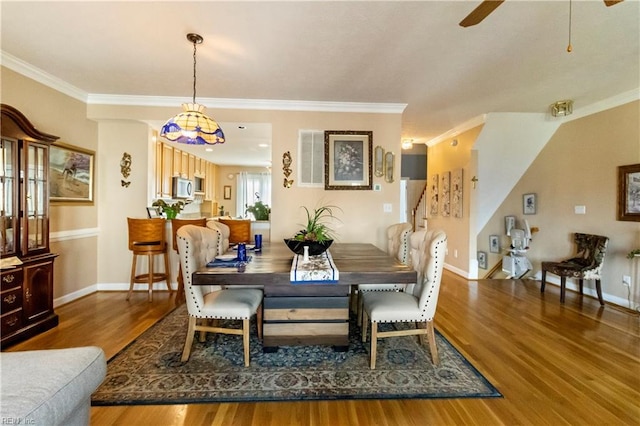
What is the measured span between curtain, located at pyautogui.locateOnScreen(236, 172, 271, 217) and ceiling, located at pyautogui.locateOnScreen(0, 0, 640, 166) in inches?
198

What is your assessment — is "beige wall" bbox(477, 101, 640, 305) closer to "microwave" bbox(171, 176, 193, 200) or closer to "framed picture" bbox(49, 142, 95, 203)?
"microwave" bbox(171, 176, 193, 200)

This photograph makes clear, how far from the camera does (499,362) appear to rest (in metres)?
2.27

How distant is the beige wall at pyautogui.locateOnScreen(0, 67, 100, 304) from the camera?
2.94 m

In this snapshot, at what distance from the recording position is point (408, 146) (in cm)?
577

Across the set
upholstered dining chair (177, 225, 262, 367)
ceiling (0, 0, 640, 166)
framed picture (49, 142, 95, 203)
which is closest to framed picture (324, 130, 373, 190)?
ceiling (0, 0, 640, 166)

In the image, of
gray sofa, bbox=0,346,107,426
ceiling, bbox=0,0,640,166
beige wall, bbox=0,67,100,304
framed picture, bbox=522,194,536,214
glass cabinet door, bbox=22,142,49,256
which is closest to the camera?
gray sofa, bbox=0,346,107,426

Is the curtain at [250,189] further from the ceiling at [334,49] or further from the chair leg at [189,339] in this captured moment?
the chair leg at [189,339]

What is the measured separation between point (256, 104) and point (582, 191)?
4672 millimetres

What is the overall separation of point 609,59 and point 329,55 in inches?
102

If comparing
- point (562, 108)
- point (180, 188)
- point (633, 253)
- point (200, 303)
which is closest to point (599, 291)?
point (633, 253)

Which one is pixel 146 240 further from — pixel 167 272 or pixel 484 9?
pixel 484 9

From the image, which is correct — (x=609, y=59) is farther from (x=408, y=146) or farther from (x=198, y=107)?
(x=198, y=107)

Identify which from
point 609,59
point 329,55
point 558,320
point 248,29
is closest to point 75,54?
point 248,29

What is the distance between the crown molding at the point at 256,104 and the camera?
3699mm
